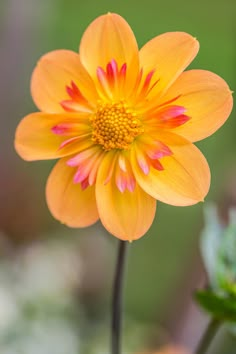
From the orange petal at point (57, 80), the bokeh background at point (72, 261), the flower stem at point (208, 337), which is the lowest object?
the bokeh background at point (72, 261)

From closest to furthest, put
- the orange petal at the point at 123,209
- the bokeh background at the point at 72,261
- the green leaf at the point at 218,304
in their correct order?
the orange petal at the point at 123,209 < the green leaf at the point at 218,304 < the bokeh background at the point at 72,261

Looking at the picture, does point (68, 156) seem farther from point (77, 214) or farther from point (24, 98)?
point (24, 98)

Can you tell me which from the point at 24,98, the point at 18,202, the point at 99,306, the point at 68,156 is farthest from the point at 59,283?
the point at 68,156

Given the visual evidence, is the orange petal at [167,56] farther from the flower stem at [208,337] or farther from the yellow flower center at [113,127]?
the flower stem at [208,337]

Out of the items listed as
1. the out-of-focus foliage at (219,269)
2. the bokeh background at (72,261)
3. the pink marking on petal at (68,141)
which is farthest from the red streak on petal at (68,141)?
the bokeh background at (72,261)

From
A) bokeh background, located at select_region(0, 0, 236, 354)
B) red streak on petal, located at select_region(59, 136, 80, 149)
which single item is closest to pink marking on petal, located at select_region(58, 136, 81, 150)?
red streak on petal, located at select_region(59, 136, 80, 149)

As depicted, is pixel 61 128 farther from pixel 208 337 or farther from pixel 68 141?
pixel 208 337

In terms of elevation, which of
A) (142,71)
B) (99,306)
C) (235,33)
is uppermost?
(142,71)
